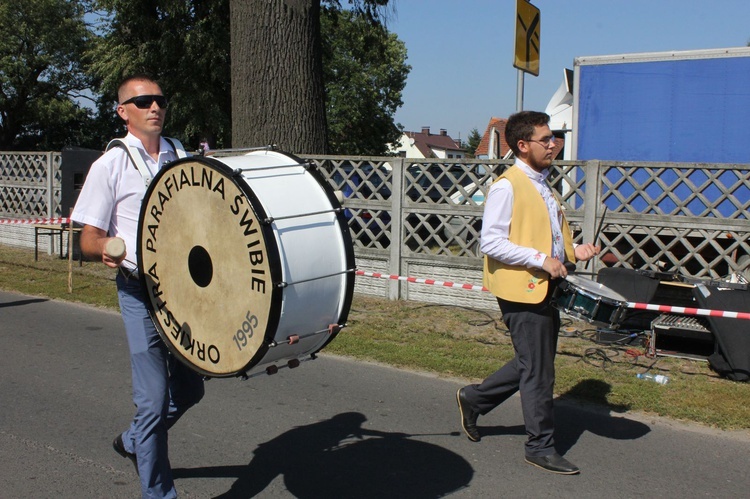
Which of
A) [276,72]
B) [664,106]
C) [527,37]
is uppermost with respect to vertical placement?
[527,37]

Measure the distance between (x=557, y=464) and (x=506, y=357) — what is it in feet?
8.62

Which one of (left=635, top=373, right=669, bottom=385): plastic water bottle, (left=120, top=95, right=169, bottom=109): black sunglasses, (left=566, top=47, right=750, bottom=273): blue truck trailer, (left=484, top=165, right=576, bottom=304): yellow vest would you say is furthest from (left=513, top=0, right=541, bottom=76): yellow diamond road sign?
(left=120, top=95, right=169, bottom=109): black sunglasses

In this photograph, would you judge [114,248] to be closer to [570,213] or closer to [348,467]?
[348,467]

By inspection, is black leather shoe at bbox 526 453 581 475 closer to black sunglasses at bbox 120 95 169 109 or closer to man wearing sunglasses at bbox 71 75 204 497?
man wearing sunglasses at bbox 71 75 204 497

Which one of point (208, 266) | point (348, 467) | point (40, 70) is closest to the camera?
point (208, 266)

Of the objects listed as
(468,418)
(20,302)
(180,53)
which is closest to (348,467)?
(468,418)

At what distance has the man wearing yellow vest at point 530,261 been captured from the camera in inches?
164

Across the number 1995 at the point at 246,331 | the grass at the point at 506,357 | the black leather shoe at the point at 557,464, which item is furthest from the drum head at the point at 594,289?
the number 1995 at the point at 246,331

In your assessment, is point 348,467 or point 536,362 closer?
point 536,362

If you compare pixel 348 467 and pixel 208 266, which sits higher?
pixel 208 266

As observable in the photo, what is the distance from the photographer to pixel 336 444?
15.8 feet

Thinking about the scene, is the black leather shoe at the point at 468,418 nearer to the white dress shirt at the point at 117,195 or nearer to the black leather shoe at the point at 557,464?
the black leather shoe at the point at 557,464

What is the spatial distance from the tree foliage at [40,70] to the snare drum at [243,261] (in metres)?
37.2

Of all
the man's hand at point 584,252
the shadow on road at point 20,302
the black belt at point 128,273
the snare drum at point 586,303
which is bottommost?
the shadow on road at point 20,302
